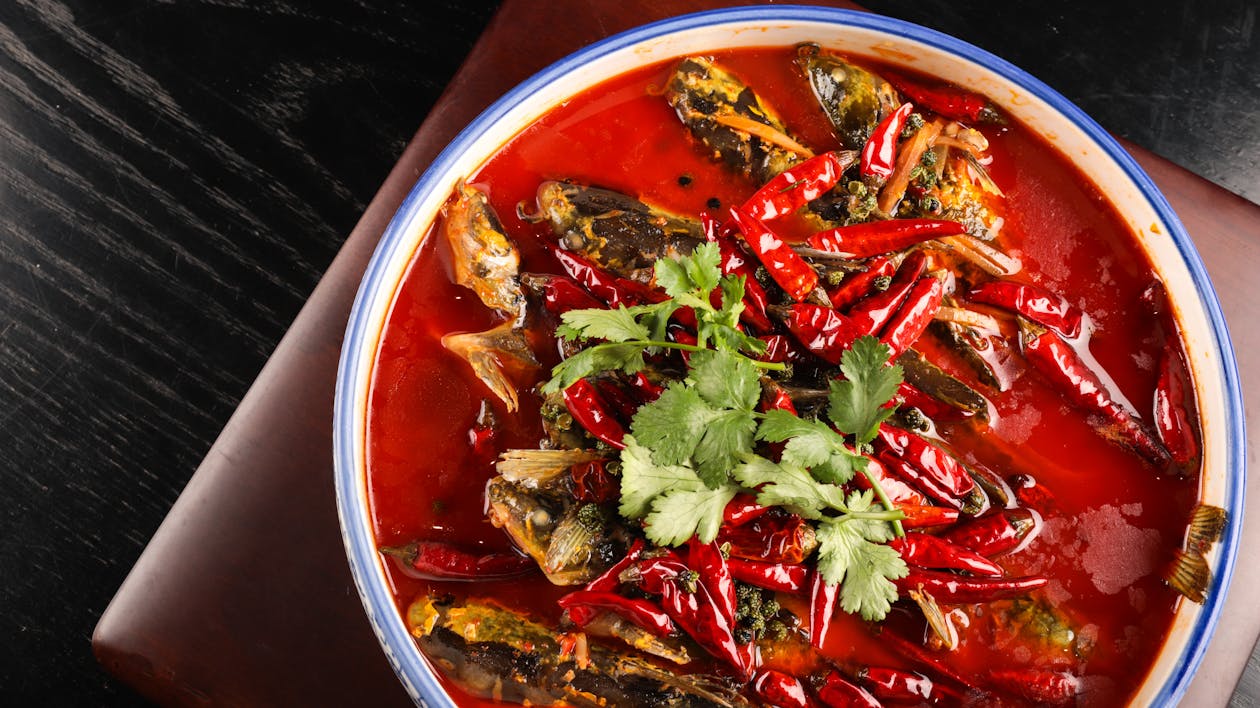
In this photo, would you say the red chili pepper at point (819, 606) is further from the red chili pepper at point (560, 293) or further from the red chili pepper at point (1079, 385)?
the red chili pepper at point (560, 293)

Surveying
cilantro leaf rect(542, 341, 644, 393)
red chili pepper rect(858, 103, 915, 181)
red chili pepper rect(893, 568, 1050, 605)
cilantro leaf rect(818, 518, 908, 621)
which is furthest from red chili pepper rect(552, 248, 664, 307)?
Result: red chili pepper rect(893, 568, 1050, 605)

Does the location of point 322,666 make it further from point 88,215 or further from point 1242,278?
point 1242,278

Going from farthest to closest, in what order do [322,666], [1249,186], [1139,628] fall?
1. [1249,186]
2. [322,666]
3. [1139,628]

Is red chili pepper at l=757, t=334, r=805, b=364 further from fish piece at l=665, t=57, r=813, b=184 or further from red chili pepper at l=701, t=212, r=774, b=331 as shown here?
fish piece at l=665, t=57, r=813, b=184

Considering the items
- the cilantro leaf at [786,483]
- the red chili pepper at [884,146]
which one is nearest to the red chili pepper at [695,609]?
the cilantro leaf at [786,483]

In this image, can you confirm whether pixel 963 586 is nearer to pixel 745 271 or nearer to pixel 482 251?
pixel 745 271

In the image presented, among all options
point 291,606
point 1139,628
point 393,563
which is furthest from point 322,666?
point 1139,628
